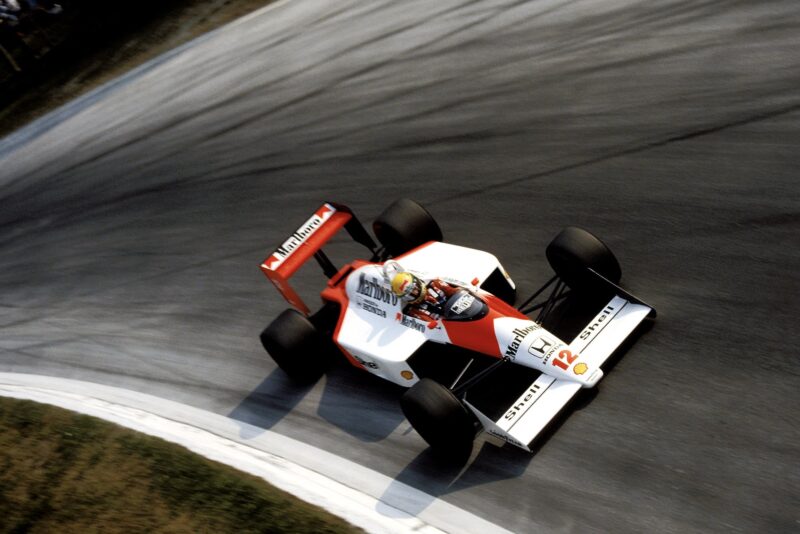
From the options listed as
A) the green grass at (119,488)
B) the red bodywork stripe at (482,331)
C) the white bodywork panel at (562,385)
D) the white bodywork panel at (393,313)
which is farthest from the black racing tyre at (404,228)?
the green grass at (119,488)

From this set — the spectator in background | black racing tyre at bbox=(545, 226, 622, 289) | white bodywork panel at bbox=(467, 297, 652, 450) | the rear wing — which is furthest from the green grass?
the spectator in background

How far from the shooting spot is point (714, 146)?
880 centimetres

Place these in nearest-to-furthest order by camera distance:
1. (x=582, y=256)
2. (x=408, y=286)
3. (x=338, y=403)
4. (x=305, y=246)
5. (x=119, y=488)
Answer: (x=582, y=256) < (x=408, y=286) < (x=119, y=488) < (x=338, y=403) < (x=305, y=246)

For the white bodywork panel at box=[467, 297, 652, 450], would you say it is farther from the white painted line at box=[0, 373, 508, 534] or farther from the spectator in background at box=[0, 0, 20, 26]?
the spectator in background at box=[0, 0, 20, 26]

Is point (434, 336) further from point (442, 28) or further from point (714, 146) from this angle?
point (442, 28)

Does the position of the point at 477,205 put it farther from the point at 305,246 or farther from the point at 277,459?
the point at 277,459

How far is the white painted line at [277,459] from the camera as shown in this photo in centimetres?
670

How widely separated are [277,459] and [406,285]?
213 centimetres

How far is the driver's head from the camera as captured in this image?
25.1 feet

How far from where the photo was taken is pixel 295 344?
832 centimetres

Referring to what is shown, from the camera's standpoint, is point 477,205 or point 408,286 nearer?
point 408,286

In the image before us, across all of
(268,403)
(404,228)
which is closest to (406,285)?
(404,228)

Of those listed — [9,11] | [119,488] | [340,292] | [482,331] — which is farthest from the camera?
[9,11]

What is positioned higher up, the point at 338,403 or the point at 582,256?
the point at 582,256
